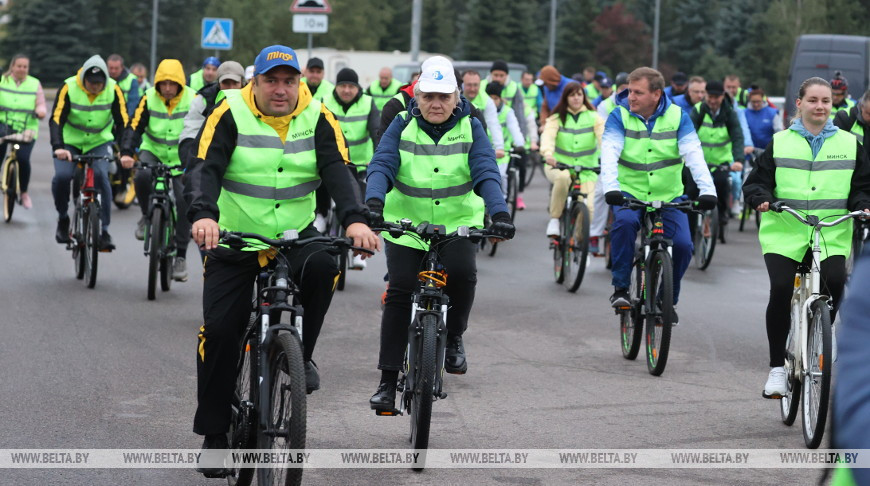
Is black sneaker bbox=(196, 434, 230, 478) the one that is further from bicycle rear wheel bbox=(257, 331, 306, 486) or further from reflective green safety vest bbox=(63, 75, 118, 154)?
reflective green safety vest bbox=(63, 75, 118, 154)

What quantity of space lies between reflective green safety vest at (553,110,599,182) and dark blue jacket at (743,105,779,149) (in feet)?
21.7

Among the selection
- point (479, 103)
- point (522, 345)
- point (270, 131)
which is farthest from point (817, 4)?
point (270, 131)

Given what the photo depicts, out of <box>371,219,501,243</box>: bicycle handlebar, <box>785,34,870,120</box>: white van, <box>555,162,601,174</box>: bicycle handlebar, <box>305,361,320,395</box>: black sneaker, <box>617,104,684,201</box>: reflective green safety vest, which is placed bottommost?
<box>305,361,320,395</box>: black sneaker

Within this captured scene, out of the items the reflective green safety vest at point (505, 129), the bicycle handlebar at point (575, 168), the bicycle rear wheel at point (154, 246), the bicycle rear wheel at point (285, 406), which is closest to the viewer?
the bicycle rear wheel at point (285, 406)

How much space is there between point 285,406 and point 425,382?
1.20m

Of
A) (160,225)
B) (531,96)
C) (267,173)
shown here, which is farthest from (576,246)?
(531,96)

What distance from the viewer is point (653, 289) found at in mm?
8953

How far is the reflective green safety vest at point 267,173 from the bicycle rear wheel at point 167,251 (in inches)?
230

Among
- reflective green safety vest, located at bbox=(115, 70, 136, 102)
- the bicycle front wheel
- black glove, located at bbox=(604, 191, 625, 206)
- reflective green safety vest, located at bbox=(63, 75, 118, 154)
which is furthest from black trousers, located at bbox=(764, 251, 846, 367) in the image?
reflective green safety vest, located at bbox=(115, 70, 136, 102)

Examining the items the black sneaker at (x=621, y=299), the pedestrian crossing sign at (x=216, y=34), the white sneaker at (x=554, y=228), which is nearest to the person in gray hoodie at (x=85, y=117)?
the white sneaker at (x=554, y=228)

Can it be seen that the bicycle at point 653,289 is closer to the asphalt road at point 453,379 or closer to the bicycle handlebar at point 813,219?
the asphalt road at point 453,379

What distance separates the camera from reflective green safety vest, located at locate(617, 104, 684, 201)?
941cm

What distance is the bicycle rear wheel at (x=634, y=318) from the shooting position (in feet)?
30.1

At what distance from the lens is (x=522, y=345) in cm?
997
